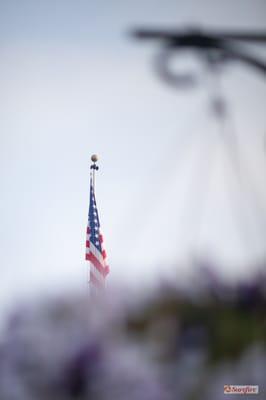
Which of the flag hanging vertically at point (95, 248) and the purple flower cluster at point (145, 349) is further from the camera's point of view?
the flag hanging vertically at point (95, 248)

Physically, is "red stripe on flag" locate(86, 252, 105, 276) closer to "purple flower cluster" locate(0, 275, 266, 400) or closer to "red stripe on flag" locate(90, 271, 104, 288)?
"red stripe on flag" locate(90, 271, 104, 288)

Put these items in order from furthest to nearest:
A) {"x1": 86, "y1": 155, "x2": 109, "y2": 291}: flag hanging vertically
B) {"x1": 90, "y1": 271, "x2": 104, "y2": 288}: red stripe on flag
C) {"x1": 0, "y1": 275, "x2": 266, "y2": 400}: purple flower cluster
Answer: {"x1": 86, "y1": 155, "x2": 109, "y2": 291}: flag hanging vertically < {"x1": 90, "y1": 271, "x2": 104, "y2": 288}: red stripe on flag < {"x1": 0, "y1": 275, "x2": 266, "y2": 400}: purple flower cluster

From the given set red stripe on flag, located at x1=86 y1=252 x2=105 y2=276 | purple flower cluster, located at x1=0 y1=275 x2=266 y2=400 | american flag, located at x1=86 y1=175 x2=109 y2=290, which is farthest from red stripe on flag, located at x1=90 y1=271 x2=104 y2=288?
purple flower cluster, located at x1=0 y1=275 x2=266 y2=400

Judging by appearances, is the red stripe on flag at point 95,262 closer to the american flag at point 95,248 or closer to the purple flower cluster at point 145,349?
the american flag at point 95,248

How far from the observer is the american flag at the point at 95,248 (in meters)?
3.85

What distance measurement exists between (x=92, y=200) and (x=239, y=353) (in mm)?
2649

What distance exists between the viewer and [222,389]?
2037 millimetres

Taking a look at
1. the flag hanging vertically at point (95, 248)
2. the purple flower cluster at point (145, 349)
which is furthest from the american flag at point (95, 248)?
the purple flower cluster at point (145, 349)

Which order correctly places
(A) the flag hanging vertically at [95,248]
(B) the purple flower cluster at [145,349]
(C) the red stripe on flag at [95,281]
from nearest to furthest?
1. (B) the purple flower cluster at [145,349]
2. (C) the red stripe on flag at [95,281]
3. (A) the flag hanging vertically at [95,248]

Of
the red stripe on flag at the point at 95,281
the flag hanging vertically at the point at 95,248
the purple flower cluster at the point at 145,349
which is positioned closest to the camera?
the purple flower cluster at the point at 145,349

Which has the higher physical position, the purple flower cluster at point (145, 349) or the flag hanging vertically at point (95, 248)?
the flag hanging vertically at point (95, 248)

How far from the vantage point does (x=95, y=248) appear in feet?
13.3

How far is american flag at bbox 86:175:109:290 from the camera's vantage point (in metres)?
3.85

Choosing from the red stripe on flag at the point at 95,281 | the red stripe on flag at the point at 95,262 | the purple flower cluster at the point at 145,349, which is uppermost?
the red stripe on flag at the point at 95,262
